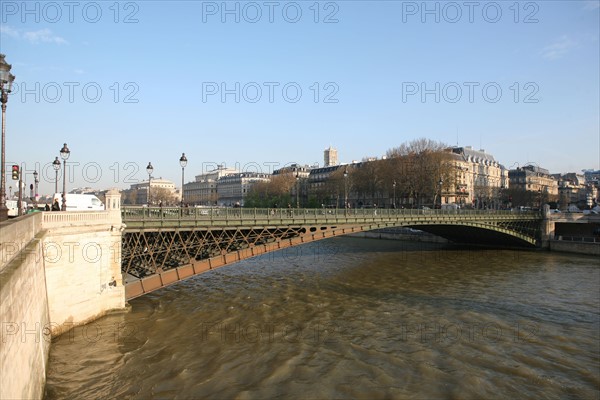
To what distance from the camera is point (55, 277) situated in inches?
627

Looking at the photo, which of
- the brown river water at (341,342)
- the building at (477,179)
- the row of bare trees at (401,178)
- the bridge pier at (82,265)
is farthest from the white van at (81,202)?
the building at (477,179)

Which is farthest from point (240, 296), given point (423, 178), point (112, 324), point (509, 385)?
point (423, 178)

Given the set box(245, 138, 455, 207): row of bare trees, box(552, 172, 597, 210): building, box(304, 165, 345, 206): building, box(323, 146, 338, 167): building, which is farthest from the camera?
box(323, 146, 338, 167): building

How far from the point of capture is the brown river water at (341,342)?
41.8ft

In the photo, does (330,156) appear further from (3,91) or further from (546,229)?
(3,91)

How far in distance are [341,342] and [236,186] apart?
145 meters

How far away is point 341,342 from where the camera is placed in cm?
1667

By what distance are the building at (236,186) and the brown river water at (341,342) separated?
12580cm

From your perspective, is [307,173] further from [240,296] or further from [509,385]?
[509,385]

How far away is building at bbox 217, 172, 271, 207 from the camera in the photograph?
154500 millimetres

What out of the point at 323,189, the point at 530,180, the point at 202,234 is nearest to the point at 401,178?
the point at 323,189

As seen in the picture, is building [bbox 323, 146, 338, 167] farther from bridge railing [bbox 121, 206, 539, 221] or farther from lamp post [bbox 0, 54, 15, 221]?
lamp post [bbox 0, 54, 15, 221]

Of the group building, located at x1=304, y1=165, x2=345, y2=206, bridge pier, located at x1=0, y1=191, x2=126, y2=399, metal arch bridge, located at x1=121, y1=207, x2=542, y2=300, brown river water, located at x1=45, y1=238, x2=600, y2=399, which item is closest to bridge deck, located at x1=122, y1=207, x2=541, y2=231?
metal arch bridge, located at x1=121, y1=207, x2=542, y2=300

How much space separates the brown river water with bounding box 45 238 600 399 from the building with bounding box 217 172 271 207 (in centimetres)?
12580
